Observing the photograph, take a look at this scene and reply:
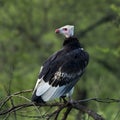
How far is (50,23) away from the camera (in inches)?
961

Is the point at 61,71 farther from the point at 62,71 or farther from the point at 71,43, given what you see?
the point at 71,43

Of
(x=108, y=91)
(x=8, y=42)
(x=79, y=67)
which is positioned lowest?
(x=108, y=91)

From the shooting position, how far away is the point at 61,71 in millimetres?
7871

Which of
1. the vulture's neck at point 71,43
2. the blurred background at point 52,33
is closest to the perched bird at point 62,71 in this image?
the vulture's neck at point 71,43

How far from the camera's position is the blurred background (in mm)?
23156

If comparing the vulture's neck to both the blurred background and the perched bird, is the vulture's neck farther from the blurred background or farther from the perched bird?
the blurred background

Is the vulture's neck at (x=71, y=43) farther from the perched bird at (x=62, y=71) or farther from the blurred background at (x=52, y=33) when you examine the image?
the blurred background at (x=52, y=33)

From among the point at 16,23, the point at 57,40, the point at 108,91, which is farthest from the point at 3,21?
the point at 108,91

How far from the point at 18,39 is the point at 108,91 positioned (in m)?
3.47

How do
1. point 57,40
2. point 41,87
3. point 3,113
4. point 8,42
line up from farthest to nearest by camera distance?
point 8,42 < point 57,40 < point 41,87 < point 3,113

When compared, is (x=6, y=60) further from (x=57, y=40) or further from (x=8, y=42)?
(x=57, y=40)

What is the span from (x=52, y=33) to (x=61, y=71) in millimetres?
15426

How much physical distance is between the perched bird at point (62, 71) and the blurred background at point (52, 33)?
Answer: 14.4 metres

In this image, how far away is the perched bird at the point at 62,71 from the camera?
7.43 m
